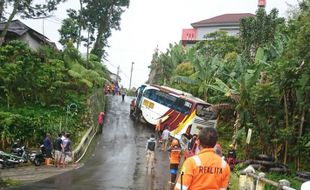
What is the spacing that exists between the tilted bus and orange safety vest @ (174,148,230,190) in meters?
23.1

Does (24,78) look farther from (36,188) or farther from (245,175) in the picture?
(245,175)

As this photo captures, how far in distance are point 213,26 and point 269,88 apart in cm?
4786

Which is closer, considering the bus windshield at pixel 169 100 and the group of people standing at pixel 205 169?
the group of people standing at pixel 205 169

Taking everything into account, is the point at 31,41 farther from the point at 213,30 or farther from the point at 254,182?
the point at 213,30

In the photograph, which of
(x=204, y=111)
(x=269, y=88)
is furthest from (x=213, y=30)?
(x=269, y=88)

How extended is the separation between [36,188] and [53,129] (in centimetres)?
1067

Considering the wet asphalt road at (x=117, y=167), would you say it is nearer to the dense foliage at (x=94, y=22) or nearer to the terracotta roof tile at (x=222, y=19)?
the dense foliage at (x=94, y=22)

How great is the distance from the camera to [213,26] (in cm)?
7012

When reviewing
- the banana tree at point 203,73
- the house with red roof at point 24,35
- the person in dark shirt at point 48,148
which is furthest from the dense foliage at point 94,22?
the person in dark shirt at point 48,148

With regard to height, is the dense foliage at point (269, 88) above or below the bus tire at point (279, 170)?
above

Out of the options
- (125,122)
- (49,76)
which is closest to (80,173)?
(49,76)

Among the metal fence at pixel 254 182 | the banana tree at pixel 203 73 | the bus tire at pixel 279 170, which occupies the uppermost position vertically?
the banana tree at pixel 203 73

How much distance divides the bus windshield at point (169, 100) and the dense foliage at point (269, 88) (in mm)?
2060

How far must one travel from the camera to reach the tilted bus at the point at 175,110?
32.1 m
